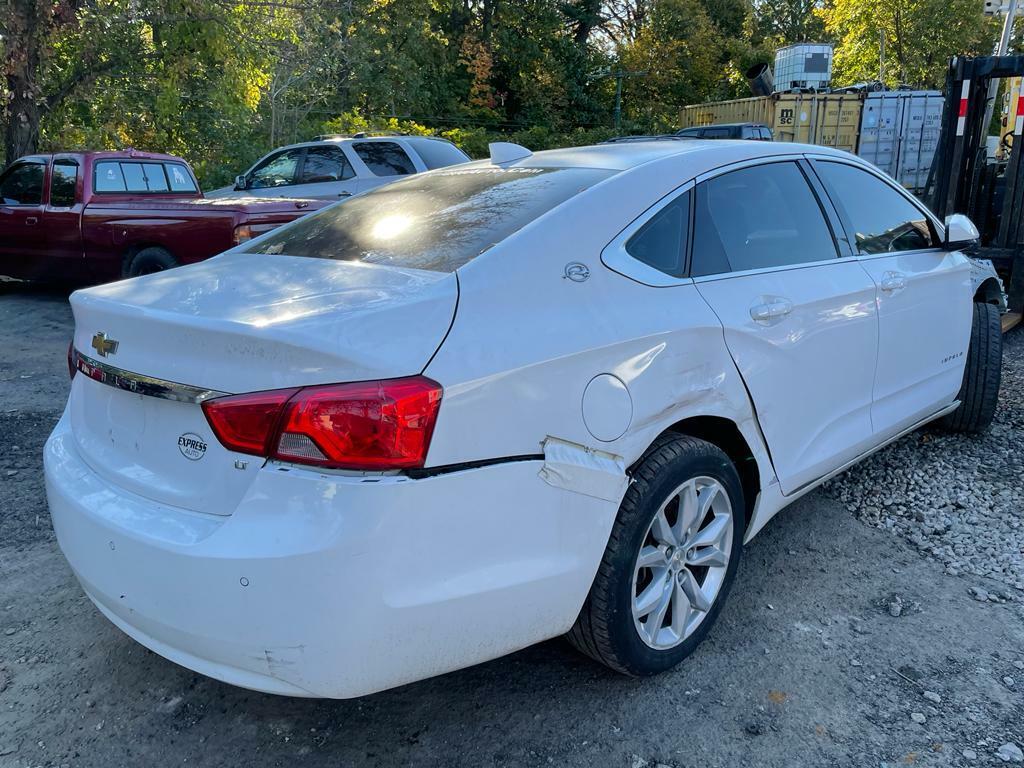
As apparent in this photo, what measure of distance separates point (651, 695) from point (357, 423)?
1390 millimetres

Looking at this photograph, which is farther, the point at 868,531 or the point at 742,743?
the point at 868,531

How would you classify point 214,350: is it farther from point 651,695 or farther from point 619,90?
point 619,90

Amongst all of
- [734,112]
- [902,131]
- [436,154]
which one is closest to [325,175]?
[436,154]

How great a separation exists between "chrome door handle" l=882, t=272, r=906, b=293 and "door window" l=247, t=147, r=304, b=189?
29.5 feet

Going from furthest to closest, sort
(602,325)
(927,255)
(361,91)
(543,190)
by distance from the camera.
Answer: (361,91)
(927,255)
(543,190)
(602,325)

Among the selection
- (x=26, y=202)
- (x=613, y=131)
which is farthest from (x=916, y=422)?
(x=613, y=131)

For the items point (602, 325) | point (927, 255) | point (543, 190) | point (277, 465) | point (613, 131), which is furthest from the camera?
point (613, 131)

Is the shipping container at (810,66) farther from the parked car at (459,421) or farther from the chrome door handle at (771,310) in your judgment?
the chrome door handle at (771,310)

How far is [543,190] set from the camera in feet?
9.37

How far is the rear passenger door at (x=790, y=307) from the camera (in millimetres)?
2932

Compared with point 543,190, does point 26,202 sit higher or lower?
lower

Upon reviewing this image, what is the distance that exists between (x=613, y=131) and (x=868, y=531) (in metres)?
26.3

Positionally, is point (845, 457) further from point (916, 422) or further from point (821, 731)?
point (821, 731)

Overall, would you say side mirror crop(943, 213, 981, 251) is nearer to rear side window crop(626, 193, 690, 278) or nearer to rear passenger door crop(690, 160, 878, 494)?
rear passenger door crop(690, 160, 878, 494)
